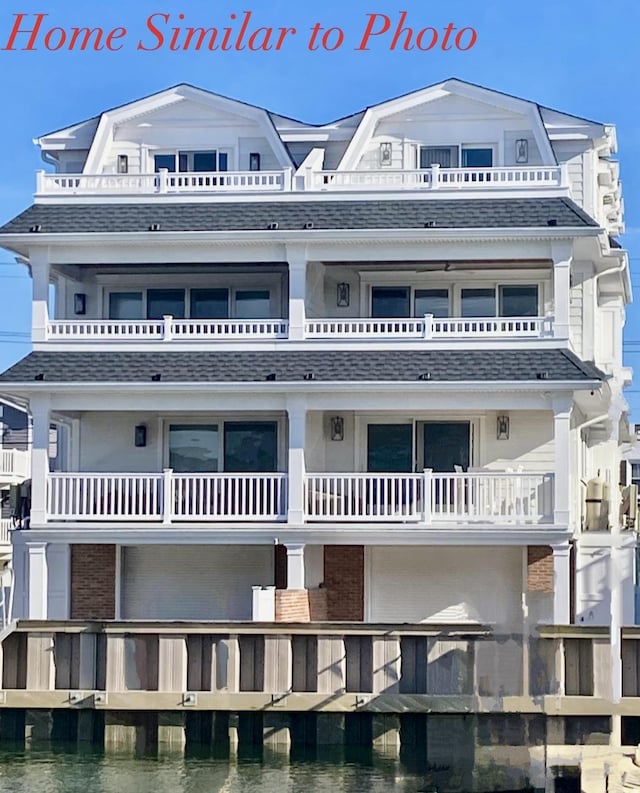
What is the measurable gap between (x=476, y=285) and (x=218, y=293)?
519 centimetres

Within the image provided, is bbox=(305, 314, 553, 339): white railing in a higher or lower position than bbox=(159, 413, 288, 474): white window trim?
higher

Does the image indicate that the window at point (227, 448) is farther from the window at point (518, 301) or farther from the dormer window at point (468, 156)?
the dormer window at point (468, 156)

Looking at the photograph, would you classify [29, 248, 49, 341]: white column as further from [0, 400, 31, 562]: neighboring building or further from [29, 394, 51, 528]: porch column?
[0, 400, 31, 562]: neighboring building

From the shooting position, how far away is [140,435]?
3372cm

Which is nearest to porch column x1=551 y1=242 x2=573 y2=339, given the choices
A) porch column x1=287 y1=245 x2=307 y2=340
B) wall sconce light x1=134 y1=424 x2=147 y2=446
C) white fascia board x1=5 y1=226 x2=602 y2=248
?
white fascia board x1=5 y1=226 x2=602 y2=248

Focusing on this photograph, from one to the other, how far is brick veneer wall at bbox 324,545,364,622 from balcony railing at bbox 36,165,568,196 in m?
6.98

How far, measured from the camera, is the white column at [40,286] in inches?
1287

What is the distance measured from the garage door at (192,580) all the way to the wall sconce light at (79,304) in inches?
194

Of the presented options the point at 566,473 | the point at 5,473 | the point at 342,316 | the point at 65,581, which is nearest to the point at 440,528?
the point at 566,473

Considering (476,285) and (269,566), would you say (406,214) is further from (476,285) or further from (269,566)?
(269,566)

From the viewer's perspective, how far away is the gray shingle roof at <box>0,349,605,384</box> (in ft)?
103

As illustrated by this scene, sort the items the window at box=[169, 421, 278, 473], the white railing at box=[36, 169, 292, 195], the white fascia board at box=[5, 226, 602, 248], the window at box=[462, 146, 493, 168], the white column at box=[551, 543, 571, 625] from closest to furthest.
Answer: the white column at box=[551, 543, 571, 625] → the white fascia board at box=[5, 226, 602, 248] → the white railing at box=[36, 169, 292, 195] → the window at box=[169, 421, 278, 473] → the window at box=[462, 146, 493, 168]

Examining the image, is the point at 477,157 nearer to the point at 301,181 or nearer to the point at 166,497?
the point at 301,181

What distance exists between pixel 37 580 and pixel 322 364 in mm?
6640
